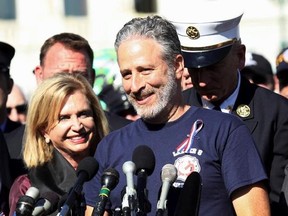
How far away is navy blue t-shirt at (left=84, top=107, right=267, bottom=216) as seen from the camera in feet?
19.9

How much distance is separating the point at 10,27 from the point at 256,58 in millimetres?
30153

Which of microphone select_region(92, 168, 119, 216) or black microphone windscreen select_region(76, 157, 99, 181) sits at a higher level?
microphone select_region(92, 168, 119, 216)

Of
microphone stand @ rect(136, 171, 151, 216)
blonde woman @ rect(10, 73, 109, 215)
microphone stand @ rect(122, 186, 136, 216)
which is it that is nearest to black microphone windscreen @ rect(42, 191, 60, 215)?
microphone stand @ rect(136, 171, 151, 216)

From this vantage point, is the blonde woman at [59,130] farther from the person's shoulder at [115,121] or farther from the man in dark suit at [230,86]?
the person's shoulder at [115,121]

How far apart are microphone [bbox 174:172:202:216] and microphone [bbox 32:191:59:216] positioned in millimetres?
655

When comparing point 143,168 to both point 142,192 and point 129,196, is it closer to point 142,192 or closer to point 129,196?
point 142,192

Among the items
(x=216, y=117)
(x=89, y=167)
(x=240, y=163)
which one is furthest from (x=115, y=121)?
(x=240, y=163)

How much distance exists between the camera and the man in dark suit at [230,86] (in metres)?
7.02

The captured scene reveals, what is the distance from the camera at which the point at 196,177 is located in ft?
19.3

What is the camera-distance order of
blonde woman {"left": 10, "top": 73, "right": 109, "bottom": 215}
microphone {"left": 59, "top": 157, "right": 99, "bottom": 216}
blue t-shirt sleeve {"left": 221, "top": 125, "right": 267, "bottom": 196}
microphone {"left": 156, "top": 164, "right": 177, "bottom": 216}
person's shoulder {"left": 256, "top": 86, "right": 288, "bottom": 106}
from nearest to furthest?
1. microphone {"left": 156, "top": 164, "right": 177, "bottom": 216}
2. microphone {"left": 59, "top": 157, "right": 99, "bottom": 216}
3. blue t-shirt sleeve {"left": 221, "top": 125, "right": 267, "bottom": 196}
4. person's shoulder {"left": 256, "top": 86, "right": 288, "bottom": 106}
5. blonde woman {"left": 10, "top": 73, "right": 109, "bottom": 215}

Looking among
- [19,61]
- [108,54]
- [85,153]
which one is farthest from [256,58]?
[19,61]

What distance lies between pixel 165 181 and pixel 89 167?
59 cm

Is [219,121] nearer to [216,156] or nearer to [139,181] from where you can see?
[216,156]

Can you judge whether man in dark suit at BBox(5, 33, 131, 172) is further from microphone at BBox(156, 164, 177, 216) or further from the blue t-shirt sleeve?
microphone at BBox(156, 164, 177, 216)
